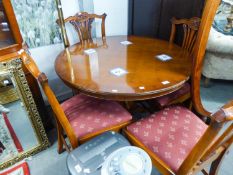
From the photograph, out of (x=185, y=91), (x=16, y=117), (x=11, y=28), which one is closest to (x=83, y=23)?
(x=11, y=28)

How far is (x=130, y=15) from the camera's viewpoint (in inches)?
91.7

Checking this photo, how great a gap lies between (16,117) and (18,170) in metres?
0.43

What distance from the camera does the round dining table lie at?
3.75 ft

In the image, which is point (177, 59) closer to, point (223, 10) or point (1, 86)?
point (1, 86)

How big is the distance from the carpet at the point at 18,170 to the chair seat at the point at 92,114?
607 mm

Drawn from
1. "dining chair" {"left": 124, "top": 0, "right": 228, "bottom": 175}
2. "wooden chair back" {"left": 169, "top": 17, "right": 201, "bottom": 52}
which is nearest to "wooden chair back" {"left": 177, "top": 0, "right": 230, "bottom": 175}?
"dining chair" {"left": 124, "top": 0, "right": 228, "bottom": 175}

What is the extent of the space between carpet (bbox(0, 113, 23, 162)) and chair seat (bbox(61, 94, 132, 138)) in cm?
47

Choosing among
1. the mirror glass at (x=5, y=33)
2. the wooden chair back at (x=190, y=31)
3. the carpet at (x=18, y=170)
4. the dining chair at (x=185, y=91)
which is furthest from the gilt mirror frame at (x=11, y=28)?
the wooden chair back at (x=190, y=31)

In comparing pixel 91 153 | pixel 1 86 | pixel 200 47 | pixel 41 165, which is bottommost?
pixel 41 165

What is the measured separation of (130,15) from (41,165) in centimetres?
188

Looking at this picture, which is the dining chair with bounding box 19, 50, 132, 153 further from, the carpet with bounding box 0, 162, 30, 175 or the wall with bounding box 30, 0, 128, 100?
the wall with bounding box 30, 0, 128, 100

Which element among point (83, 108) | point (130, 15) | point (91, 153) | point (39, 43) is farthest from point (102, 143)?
point (130, 15)

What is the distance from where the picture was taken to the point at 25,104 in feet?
4.77

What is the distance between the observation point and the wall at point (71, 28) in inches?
74.5
